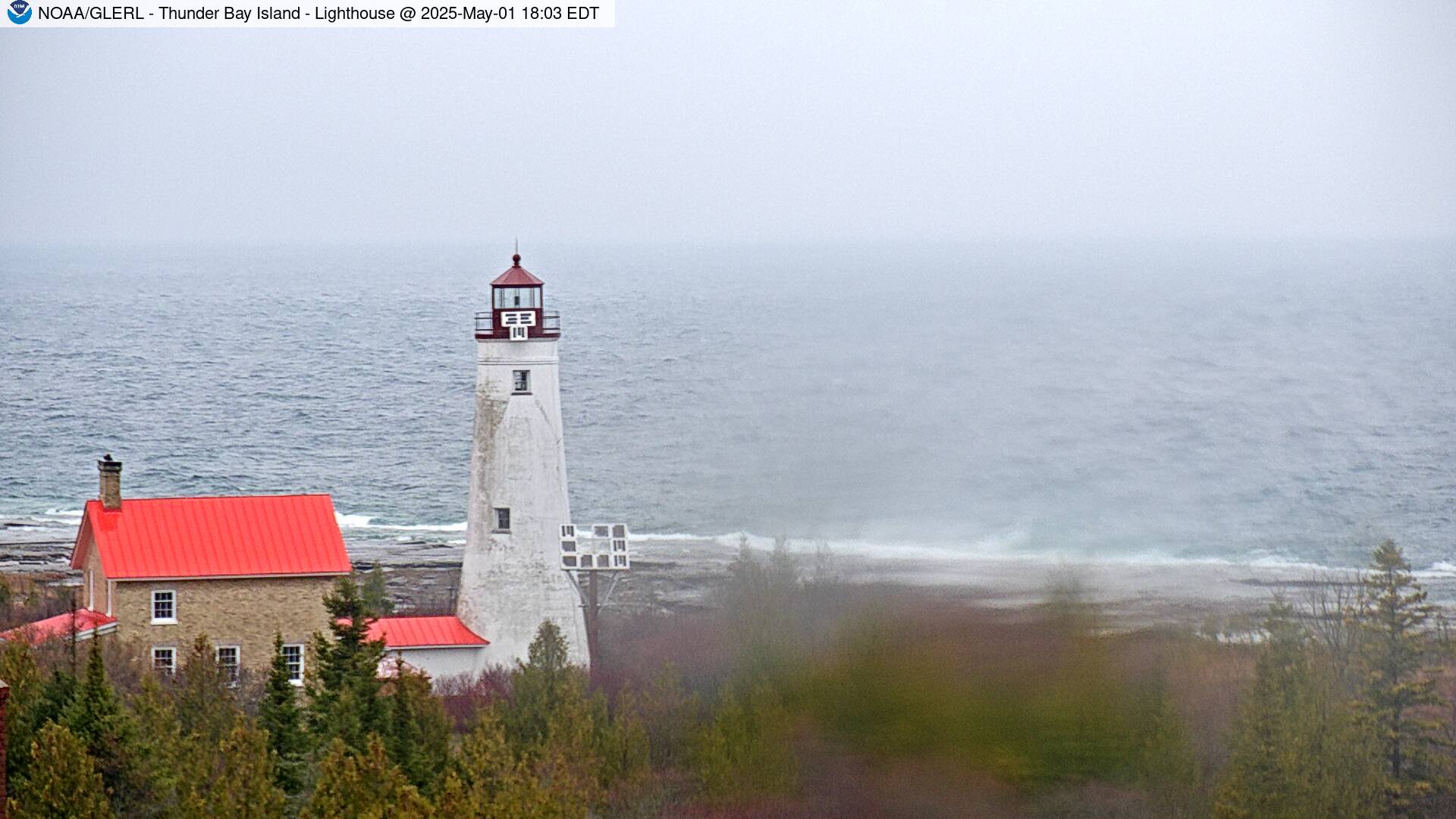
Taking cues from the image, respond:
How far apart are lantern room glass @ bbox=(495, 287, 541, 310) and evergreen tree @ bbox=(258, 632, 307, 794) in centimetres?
1448

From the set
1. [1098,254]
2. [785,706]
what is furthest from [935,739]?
[1098,254]

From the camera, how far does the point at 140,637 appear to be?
38.1 meters

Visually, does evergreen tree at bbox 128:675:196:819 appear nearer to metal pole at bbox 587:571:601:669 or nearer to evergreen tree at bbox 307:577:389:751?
evergreen tree at bbox 307:577:389:751

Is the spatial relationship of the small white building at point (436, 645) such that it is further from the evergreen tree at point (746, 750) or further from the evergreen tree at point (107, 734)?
the evergreen tree at point (107, 734)

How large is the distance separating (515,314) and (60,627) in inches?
400

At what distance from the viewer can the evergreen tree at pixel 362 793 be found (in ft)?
78.7

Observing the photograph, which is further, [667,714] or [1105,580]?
[667,714]

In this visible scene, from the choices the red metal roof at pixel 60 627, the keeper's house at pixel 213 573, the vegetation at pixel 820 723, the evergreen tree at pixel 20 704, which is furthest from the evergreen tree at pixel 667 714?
the red metal roof at pixel 60 627

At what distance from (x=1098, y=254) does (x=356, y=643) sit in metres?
14.9

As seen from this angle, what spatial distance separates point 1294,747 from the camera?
26828 millimetres

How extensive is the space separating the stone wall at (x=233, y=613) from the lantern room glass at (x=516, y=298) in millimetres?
6541

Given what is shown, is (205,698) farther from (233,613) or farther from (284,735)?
(233,613)

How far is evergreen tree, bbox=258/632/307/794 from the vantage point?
2798cm

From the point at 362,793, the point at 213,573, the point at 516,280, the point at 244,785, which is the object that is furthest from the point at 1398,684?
the point at 213,573
